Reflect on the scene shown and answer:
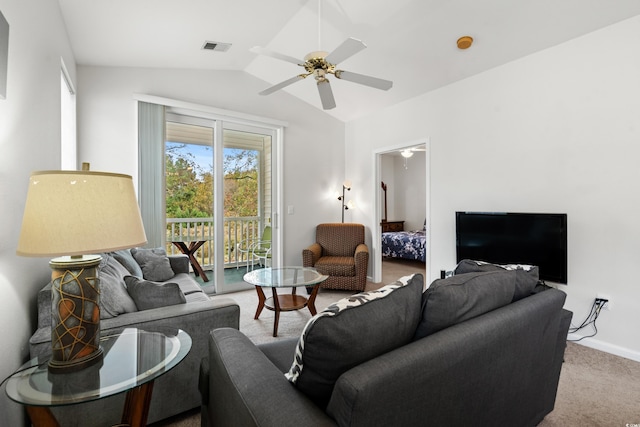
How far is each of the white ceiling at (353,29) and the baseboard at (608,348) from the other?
2.59 metres

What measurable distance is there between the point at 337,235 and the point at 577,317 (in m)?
2.85

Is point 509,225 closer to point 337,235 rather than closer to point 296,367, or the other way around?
point 337,235

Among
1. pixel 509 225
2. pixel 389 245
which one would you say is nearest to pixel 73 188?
pixel 509 225

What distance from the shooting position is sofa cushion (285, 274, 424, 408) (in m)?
0.90

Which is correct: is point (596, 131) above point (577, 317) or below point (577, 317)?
above

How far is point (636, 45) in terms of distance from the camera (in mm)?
2373

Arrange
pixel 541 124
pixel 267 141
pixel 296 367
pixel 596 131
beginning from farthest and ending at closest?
pixel 267 141 < pixel 541 124 < pixel 596 131 < pixel 296 367

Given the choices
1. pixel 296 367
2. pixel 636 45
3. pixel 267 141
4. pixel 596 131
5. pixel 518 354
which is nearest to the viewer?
pixel 296 367

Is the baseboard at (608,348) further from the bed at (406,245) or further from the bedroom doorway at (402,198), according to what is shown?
the bedroom doorway at (402,198)

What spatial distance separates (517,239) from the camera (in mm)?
2908

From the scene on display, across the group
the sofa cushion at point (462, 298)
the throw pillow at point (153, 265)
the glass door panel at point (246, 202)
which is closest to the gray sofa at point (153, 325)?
the throw pillow at point (153, 265)

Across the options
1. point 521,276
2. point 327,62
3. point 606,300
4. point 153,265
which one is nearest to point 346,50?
point 327,62

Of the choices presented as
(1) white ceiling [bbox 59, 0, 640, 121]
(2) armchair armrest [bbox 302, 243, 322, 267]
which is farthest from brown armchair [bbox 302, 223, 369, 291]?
(1) white ceiling [bbox 59, 0, 640, 121]

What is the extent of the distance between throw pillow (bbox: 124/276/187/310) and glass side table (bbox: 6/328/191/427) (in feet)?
1.29
